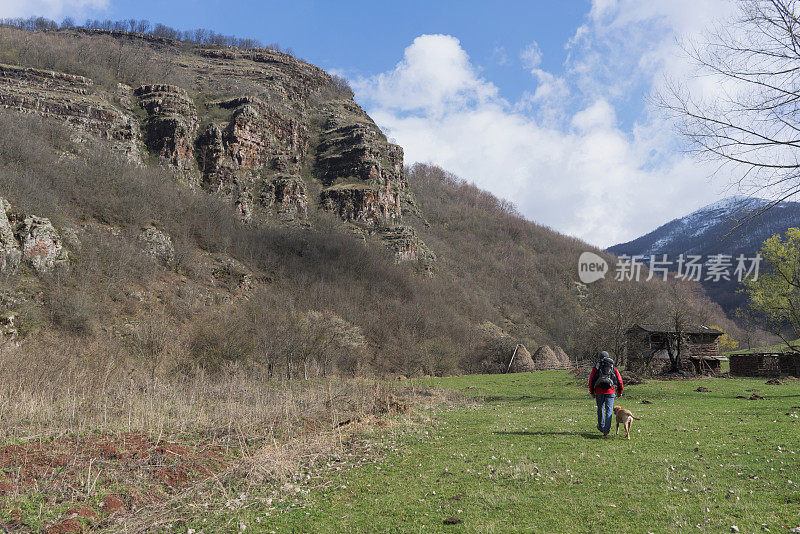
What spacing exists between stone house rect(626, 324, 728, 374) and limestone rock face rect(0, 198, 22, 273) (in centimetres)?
6362

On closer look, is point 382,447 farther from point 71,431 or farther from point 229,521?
point 71,431

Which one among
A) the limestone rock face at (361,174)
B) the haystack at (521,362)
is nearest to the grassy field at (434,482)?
the haystack at (521,362)

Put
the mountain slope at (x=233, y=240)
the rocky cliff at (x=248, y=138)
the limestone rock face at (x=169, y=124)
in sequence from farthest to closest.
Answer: the limestone rock face at (x=169, y=124), the rocky cliff at (x=248, y=138), the mountain slope at (x=233, y=240)

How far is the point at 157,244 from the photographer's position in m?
59.4

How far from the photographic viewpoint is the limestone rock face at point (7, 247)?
37625 mm

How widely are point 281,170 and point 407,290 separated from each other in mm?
42355

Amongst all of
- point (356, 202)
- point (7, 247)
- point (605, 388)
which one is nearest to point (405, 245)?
point (356, 202)

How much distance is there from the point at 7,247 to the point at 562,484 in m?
52.8

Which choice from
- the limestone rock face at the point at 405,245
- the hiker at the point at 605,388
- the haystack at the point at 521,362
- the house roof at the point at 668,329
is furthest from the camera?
the limestone rock face at the point at 405,245

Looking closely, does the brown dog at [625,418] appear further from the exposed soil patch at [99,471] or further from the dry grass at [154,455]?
the exposed soil patch at [99,471]

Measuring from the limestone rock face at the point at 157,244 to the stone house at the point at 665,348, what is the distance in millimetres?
64172

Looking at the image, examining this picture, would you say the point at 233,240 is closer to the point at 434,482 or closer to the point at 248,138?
the point at 248,138

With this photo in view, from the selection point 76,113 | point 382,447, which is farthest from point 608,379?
point 76,113

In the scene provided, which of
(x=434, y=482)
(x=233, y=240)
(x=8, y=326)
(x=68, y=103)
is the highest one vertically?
(x=68, y=103)
